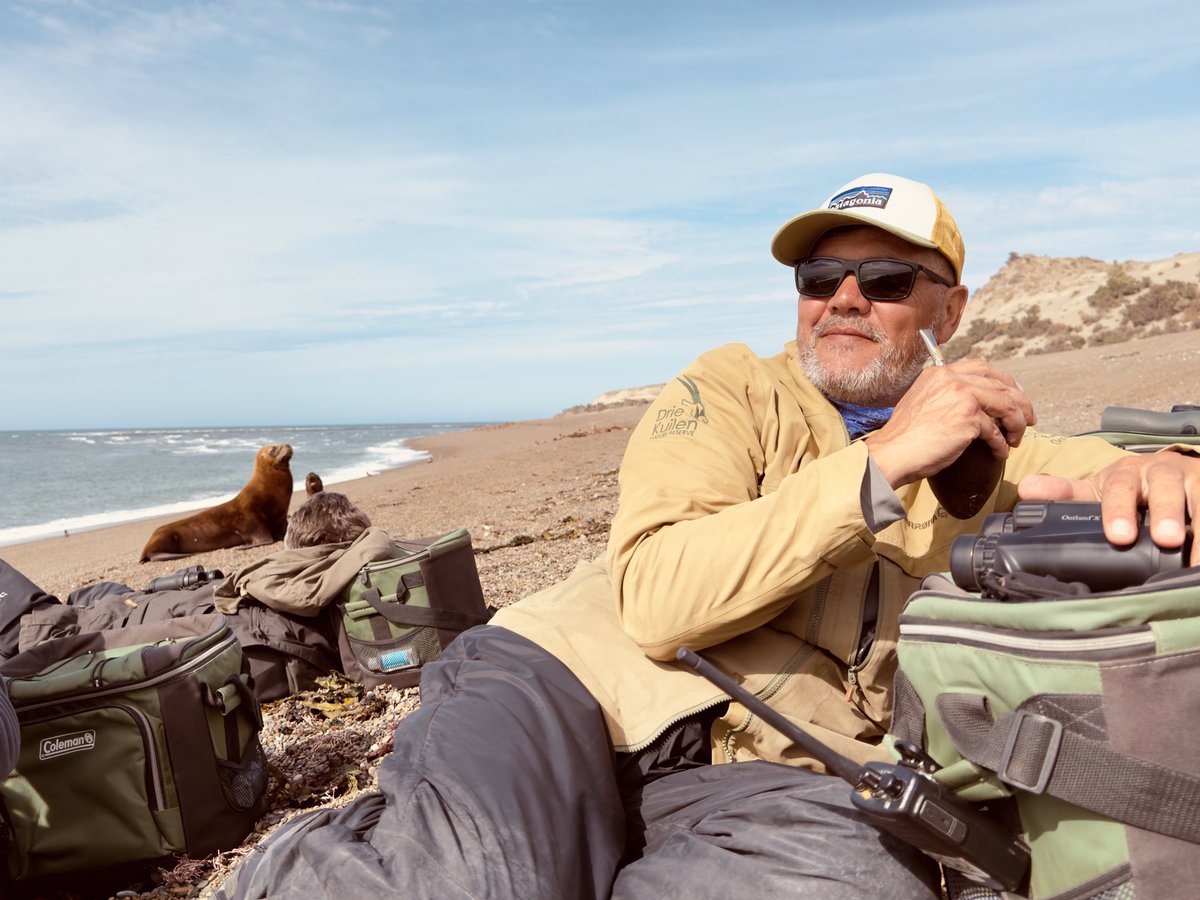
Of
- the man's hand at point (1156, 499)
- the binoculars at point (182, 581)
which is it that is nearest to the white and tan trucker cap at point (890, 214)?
the man's hand at point (1156, 499)

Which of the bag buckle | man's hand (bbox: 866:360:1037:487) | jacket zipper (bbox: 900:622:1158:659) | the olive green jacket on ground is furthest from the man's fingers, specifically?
the olive green jacket on ground

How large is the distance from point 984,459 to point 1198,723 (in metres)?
0.92

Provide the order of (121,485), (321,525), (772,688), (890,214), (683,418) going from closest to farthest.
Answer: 1. (772,688)
2. (683,418)
3. (890,214)
4. (321,525)
5. (121,485)

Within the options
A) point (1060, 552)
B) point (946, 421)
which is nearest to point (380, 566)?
point (946, 421)

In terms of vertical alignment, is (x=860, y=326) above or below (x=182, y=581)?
above

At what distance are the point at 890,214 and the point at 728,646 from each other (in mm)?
1296

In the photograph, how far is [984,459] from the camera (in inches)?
87.0

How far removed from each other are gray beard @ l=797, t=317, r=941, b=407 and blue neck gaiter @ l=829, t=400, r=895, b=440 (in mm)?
22

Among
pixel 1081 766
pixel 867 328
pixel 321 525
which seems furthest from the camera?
pixel 321 525

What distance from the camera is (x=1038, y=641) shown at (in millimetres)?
1478

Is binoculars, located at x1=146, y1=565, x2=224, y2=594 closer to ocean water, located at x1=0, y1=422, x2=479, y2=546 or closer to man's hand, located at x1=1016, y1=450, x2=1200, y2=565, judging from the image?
man's hand, located at x1=1016, y1=450, x2=1200, y2=565

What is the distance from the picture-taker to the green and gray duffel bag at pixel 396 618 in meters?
4.82

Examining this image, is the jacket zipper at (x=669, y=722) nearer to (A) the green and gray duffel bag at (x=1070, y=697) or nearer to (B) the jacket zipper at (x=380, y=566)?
(A) the green and gray duffel bag at (x=1070, y=697)

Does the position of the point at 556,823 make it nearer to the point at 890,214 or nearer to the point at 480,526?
the point at 890,214
